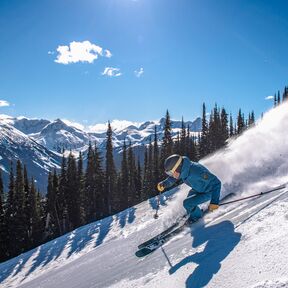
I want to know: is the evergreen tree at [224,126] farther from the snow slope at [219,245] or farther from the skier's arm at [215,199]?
the skier's arm at [215,199]

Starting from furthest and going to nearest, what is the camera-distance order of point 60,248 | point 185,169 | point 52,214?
point 52,214 < point 60,248 < point 185,169

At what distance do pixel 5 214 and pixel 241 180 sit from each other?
41695 mm

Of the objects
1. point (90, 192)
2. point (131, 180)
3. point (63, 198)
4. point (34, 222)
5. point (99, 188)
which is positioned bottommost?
point (34, 222)

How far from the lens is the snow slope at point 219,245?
5.26m

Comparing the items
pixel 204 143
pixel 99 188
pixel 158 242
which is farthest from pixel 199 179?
pixel 204 143

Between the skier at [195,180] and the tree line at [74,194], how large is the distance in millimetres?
42193

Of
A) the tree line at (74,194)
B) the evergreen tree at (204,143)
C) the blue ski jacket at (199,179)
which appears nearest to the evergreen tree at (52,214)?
the tree line at (74,194)

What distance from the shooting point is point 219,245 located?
6480 millimetres

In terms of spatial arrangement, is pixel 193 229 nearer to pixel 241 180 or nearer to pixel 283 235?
pixel 283 235

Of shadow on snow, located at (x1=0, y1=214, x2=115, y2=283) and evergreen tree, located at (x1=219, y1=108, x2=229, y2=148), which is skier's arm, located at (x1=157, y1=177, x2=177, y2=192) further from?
evergreen tree, located at (x1=219, y1=108, x2=229, y2=148)

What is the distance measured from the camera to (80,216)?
54656 mm

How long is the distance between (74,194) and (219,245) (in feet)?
167

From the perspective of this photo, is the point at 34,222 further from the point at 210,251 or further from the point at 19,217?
the point at 210,251

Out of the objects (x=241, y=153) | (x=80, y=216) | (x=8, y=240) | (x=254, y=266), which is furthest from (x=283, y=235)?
(x=80, y=216)
